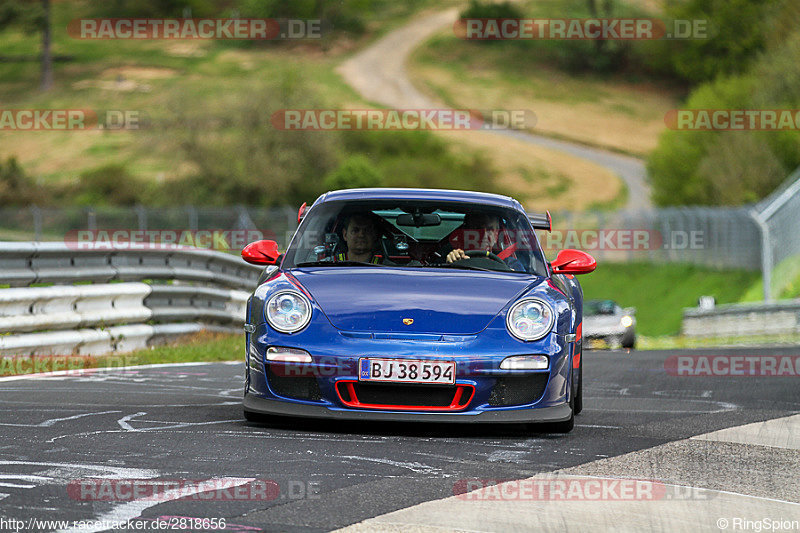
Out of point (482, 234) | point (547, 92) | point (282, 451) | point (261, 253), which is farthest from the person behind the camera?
point (547, 92)

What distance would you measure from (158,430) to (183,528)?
2.60m

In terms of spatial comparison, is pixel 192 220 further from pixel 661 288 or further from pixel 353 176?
pixel 353 176

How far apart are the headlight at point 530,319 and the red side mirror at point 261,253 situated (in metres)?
1.65

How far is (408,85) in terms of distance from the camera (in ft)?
355

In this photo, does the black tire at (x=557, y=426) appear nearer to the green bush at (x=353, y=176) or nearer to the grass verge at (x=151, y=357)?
the grass verge at (x=151, y=357)

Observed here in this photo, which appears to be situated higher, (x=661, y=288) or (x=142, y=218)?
(x=142, y=218)

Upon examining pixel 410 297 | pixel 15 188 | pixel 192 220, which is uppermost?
pixel 15 188

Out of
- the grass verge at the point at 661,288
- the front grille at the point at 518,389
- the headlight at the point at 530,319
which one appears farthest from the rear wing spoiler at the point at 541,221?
the grass verge at the point at 661,288

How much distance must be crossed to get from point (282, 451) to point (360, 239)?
2130 millimetres

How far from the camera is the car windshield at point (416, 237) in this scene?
7.98 m

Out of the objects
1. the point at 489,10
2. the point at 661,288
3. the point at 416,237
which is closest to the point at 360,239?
the point at 416,237

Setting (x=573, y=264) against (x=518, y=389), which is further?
(x=573, y=264)

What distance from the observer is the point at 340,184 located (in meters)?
67.0

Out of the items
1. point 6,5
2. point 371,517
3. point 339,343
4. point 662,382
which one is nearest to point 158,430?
point 339,343
